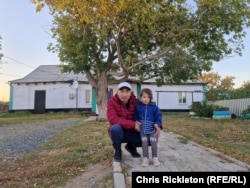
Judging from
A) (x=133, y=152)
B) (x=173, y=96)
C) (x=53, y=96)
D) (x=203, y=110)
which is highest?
(x=173, y=96)

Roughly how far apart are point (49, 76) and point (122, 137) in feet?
91.7

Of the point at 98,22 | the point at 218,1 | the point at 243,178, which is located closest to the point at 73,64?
the point at 98,22

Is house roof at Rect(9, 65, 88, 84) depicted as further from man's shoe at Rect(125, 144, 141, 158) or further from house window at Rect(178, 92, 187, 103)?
man's shoe at Rect(125, 144, 141, 158)

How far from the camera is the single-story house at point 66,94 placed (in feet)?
100

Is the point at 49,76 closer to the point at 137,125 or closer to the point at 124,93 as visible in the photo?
the point at 124,93

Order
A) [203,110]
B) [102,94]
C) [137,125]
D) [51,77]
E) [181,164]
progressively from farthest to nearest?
[51,77] → [203,110] → [102,94] → [181,164] → [137,125]

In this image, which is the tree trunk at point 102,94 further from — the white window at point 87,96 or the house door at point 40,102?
the house door at point 40,102

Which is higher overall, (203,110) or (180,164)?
(203,110)

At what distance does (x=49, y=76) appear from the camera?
3225 centimetres

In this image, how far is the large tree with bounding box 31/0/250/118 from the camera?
12.8 m

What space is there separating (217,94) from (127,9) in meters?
22.9

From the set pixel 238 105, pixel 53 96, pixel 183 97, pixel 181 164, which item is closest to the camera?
pixel 181 164

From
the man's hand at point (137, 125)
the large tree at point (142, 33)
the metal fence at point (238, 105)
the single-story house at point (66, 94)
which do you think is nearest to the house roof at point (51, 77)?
the single-story house at point (66, 94)

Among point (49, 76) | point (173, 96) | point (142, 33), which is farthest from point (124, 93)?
point (49, 76)
